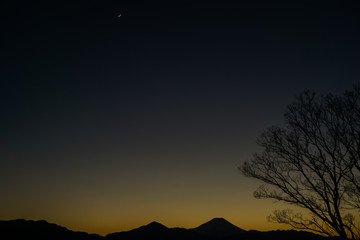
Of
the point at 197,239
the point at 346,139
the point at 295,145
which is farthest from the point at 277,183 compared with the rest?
the point at 197,239

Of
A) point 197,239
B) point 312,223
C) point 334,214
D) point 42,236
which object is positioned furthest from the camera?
point 197,239

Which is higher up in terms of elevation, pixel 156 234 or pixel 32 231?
pixel 32 231

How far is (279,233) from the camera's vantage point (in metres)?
154

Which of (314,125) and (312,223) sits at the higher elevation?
(314,125)

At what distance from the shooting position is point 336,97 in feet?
32.6

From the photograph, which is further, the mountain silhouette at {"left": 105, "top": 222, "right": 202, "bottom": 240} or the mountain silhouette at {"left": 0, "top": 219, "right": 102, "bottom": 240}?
the mountain silhouette at {"left": 105, "top": 222, "right": 202, "bottom": 240}

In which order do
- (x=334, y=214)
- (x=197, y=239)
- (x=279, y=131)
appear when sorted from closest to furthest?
(x=334, y=214) < (x=279, y=131) < (x=197, y=239)

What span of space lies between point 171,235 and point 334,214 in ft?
656

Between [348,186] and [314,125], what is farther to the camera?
[314,125]

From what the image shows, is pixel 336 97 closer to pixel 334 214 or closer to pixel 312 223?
pixel 334 214

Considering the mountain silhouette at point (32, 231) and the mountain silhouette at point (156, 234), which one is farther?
the mountain silhouette at point (156, 234)

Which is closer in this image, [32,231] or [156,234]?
[32,231]

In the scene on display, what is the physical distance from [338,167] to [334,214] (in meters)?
1.94

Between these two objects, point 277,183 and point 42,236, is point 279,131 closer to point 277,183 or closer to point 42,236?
point 277,183
